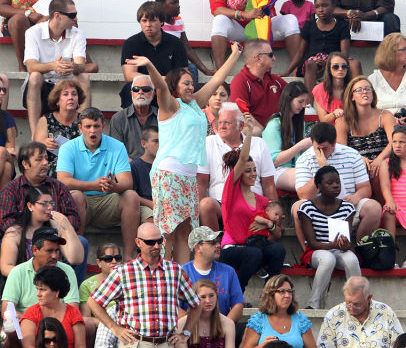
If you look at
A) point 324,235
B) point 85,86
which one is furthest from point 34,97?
→ point 324,235

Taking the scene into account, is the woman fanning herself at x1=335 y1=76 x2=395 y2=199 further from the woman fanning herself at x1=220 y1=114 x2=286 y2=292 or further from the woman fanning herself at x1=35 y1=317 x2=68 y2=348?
the woman fanning herself at x1=35 y1=317 x2=68 y2=348

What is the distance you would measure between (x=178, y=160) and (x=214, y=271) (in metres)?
0.92

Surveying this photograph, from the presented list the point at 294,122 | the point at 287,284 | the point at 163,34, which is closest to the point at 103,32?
the point at 163,34

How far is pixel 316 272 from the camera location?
34.5 ft

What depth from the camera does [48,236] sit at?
9.60m

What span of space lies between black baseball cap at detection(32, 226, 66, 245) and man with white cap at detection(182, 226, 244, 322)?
0.99 metres

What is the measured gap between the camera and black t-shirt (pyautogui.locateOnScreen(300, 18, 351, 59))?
13.6 m

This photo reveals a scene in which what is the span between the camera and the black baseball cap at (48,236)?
9.58 meters

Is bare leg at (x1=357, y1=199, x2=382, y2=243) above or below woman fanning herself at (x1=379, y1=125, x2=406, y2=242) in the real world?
below

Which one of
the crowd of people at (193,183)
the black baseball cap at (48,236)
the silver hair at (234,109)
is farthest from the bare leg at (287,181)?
the black baseball cap at (48,236)

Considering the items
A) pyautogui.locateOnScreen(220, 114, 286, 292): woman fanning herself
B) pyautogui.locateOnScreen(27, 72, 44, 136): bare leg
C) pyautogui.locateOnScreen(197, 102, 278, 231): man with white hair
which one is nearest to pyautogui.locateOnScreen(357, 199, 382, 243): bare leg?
pyautogui.locateOnScreen(197, 102, 278, 231): man with white hair

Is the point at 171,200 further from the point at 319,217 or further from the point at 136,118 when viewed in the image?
the point at 136,118

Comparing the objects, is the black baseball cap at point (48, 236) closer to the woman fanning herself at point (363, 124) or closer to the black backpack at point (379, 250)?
the black backpack at point (379, 250)

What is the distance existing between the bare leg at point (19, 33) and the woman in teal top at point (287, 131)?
108 inches
